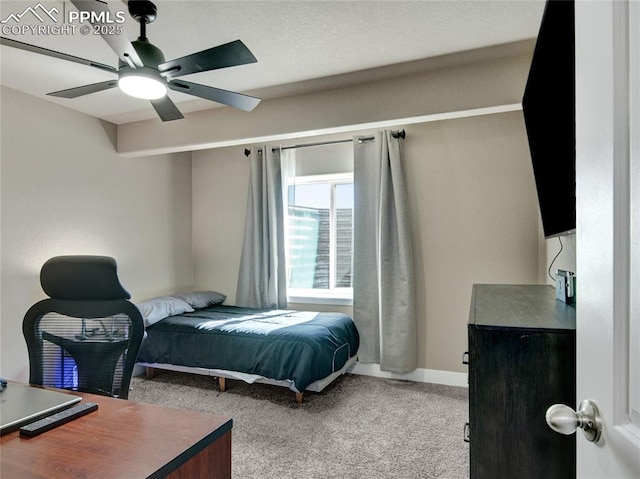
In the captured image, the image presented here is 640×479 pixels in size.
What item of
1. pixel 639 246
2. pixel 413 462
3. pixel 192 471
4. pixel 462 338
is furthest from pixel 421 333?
pixel 639 246

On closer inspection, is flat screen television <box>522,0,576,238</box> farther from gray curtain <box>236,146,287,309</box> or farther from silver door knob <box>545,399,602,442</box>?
gray curtain <box>236,146,287,309</box>

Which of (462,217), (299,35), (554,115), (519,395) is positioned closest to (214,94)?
(299,35)

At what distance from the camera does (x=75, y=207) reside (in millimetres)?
3391

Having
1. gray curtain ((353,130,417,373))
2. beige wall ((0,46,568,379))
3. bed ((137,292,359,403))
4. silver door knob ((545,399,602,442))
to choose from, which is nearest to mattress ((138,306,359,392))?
bed ((137,292,359,403))

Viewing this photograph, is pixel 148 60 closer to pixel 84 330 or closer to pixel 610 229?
pixel 84 330

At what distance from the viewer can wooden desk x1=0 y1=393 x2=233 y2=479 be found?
85 cm

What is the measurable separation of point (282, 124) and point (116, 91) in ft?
4.30

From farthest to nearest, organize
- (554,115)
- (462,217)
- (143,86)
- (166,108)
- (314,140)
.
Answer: (314,140) → (462,217) → (166,108) → (143,86) → (554,115)

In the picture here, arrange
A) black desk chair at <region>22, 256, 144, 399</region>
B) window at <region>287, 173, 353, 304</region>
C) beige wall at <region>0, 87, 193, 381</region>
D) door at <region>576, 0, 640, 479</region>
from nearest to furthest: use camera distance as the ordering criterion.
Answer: door at <region>576, 0, 640, 479</region> < black desk chair at <region>22, 256, 144, 399</region> < beige wall at <region>0, 87, 193, 381</region> < window at <region>287, 173, 353, 304</region>

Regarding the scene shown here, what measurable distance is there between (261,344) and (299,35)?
7.16ft

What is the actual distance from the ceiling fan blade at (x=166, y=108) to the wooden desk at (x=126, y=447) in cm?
170

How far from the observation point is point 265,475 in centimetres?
207

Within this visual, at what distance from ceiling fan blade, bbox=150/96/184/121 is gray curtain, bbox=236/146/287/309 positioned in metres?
1.76

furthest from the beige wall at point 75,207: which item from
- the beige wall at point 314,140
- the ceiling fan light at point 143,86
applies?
the ceiling fan light at point 143,86
